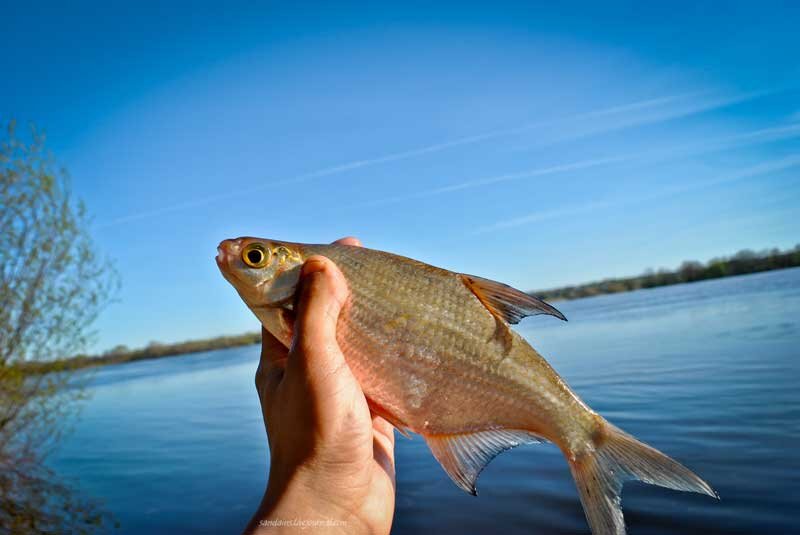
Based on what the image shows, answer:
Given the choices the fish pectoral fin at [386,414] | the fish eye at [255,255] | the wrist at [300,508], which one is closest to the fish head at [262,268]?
the fish eye at [255,255]

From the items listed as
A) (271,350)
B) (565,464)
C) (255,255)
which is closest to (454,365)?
(271,350)

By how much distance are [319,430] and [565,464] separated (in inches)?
275

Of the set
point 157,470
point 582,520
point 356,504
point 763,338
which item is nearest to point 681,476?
point 356,504

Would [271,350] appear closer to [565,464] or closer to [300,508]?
[300,508]

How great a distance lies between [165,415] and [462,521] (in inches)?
666

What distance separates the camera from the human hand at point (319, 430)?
2.67 metres

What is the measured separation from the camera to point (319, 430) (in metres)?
2.72

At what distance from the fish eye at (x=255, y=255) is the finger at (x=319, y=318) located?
269 millimetres

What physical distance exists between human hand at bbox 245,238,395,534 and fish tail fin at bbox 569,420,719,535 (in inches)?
→ 47.4

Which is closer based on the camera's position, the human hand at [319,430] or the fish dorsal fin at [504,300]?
the human hand at [319,430]

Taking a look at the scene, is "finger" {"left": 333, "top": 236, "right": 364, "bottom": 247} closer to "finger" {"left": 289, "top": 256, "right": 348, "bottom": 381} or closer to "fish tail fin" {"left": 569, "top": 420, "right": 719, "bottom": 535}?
"finger" {"left": 289, "top": 256, "right": 348, "bottom": 381}

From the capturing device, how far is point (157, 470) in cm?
1242

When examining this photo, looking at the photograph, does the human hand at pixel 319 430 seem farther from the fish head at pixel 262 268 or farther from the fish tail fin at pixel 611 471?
the fish tail fin at pixel 611 471

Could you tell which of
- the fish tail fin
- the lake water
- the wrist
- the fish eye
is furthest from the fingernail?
the lake water
